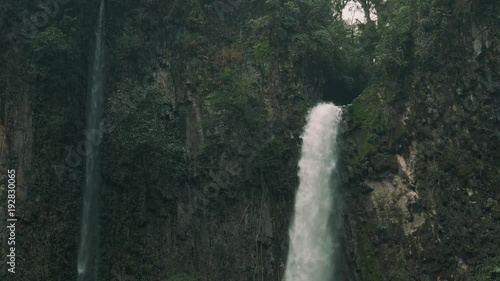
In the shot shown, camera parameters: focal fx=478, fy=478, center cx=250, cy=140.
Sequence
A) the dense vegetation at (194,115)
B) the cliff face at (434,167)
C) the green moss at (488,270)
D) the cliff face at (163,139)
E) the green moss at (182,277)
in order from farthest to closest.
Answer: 1. the cliff face at (163,139)
2. the green moss at (182,277)
3. the dense vegetation at (194,115)
4. the cliff face at (434,167)
5. the green moss at (488,270)

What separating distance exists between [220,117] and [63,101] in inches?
234

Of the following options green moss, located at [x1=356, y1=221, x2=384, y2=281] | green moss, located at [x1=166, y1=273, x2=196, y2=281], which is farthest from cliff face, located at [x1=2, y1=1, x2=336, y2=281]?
green moss, located at [x1=356, y1=221, x2=384, y2=281]

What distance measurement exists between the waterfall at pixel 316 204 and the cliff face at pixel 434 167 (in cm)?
79

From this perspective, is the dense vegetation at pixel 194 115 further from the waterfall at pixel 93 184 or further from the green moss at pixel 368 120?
the waterfall at pixel 93 184

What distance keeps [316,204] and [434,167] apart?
14.6 ft

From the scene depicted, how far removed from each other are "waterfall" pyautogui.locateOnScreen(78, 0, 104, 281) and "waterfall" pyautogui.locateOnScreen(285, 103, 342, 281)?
709 centimetres

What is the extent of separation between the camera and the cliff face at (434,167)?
563 inches

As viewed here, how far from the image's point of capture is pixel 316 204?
17812mm

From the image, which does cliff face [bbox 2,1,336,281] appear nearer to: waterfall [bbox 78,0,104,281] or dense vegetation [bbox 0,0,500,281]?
dense vegetation [bbox 0,0,500,281]

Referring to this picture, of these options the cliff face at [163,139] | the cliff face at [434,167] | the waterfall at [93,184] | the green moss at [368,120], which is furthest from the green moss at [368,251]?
the waterfall at [93,184]

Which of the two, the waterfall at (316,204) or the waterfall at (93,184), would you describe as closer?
the waterfall at (316,204)

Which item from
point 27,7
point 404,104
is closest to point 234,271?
point 404,104

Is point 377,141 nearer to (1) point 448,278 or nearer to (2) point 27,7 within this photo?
(1) point 448,278

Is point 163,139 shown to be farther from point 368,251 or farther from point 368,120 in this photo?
point 368,251
